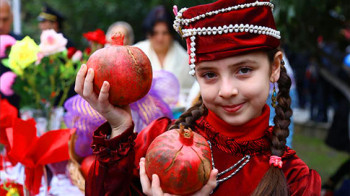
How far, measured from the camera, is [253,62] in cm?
133

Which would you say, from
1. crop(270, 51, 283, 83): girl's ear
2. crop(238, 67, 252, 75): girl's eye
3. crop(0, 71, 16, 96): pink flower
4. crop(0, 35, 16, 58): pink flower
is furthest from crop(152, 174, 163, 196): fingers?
crop(0, 35, 16, 58): pink flower

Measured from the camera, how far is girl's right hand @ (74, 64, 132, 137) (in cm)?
123

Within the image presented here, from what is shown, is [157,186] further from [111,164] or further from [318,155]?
[318,155]

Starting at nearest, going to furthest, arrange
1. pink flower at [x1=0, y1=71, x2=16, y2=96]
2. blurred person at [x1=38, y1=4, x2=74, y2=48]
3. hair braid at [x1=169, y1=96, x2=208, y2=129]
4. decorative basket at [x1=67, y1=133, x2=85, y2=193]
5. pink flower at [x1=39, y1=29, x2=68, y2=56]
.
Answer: hair braid at [x1=169, y1=96, x2=208, y2=129], decorative basket at [x1=67, y1=133, x2=85, y2=193], pink flower at [x1=39, y1=29, x2=68, y2=56], pink flower at [x1=0, y1=71, x2=16, y2=96], blurred person at [x1=38, y1=4, x2=74, y2=48]

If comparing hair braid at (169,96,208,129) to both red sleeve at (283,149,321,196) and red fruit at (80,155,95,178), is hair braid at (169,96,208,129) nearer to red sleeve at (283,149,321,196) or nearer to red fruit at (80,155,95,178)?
red sleeve at (283,149,321,196)

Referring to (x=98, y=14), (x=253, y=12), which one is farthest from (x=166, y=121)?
(x=98, y=14)

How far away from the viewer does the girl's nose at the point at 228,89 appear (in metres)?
1.29

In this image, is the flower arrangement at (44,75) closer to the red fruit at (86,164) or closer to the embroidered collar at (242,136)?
the red fruit at (86,164)

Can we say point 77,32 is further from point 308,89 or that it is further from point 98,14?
point 308,89

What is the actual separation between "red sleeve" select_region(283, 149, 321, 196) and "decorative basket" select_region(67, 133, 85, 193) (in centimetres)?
101

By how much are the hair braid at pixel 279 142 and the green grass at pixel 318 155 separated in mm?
4402

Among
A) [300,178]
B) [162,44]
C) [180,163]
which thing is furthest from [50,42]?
[162,44]

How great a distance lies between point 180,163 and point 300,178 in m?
0.55

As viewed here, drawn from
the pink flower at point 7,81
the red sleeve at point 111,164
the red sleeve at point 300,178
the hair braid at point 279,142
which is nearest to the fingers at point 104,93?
the red sleeve at point 111,164
